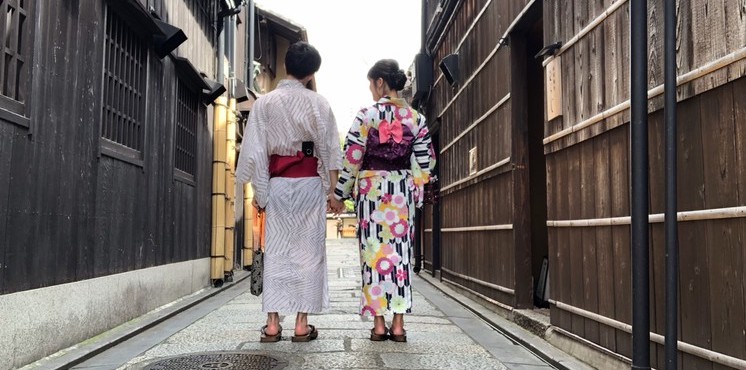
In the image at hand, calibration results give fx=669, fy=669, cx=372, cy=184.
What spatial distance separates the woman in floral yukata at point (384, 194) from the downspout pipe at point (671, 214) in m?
2.49

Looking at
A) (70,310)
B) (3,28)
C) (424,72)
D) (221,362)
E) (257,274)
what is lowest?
(221,362)

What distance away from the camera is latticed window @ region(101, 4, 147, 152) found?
6031 millimetres

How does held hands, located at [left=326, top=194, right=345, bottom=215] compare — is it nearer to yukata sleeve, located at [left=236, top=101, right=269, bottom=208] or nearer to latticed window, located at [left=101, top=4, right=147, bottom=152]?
yukata sleeve, located at [left=236, top=101, right=269, bottom=208]

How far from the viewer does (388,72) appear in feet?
17.3

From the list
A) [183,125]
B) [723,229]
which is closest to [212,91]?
[183,125]

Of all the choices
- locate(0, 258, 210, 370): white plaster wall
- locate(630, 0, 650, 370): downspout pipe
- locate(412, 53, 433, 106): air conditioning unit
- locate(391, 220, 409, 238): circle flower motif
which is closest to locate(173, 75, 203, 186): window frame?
locate(0, 258, 210, 370): white plaster wall

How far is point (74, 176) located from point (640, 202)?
12.9ft

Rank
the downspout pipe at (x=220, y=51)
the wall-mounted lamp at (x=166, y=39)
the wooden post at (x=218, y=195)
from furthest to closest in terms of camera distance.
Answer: the downspout pipe at (x=220, y=51), the wooden post at (x=218, y=195), the wall-mounted lamp at (x=166, y=39)

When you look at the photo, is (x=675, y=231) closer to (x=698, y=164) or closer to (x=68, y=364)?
(x=698, y=164)

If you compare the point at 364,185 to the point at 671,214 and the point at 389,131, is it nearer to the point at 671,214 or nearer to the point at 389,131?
the point at 389,131

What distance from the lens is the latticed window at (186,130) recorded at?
351 inches

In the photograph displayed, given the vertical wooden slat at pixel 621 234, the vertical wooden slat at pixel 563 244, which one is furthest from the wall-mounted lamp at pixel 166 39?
the vertical wooden slat at pixel 621 234

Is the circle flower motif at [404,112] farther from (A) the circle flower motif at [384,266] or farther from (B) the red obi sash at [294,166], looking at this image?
(A) the circle flower motif at [384,266]

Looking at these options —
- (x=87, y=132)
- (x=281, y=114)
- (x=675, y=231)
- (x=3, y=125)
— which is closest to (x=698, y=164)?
(x=675, y=231)
